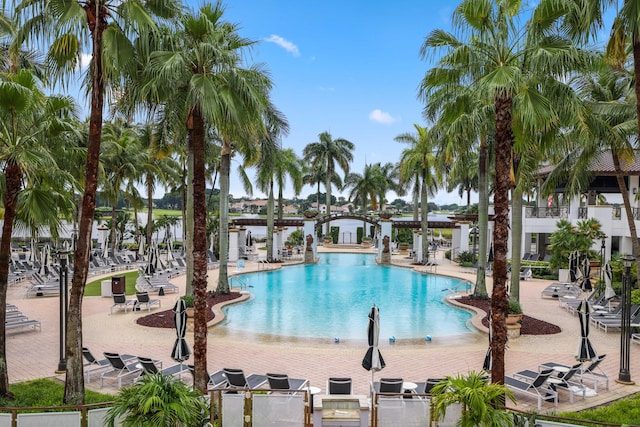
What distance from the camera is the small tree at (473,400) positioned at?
22.8 feet

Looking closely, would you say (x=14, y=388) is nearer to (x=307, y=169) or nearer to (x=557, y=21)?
(x=557, y=21)

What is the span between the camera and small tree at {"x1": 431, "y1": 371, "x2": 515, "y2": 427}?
22.8 feet

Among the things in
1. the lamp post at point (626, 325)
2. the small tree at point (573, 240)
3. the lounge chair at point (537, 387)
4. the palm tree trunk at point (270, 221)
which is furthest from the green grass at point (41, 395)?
the small tree at point (573, 240)

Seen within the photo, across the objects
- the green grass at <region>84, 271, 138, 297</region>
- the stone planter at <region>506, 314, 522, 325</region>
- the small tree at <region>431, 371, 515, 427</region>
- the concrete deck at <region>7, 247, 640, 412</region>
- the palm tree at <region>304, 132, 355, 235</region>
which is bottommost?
the concrete deck at <region>7, 247, 640, 412</region>

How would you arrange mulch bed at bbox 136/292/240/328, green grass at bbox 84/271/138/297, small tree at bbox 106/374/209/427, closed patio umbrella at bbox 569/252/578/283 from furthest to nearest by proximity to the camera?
closed patio umbrella at bbox 569/252/578/283 → green grass at bbox 84/271/138/297 → mulch bed at bbox 136/292/240/328 → small tree at bbox 106/374/209/427

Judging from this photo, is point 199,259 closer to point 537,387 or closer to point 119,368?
point 119,368

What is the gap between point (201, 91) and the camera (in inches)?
322

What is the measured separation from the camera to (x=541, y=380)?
963cm

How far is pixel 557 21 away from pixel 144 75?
7.67 meters

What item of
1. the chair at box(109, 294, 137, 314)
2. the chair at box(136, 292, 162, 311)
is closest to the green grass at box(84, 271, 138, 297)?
the chair at box(109, 294, 137, 314)

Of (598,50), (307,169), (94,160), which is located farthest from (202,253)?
(307,169)

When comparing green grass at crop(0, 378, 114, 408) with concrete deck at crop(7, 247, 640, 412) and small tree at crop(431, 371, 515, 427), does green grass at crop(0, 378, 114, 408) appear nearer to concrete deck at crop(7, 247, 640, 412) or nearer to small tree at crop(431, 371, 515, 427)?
concrete deck at crop(7, 247, 640, 412)

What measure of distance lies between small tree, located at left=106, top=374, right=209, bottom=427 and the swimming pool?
8.74 m

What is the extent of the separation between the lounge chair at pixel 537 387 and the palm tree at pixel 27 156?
32.5 feet
